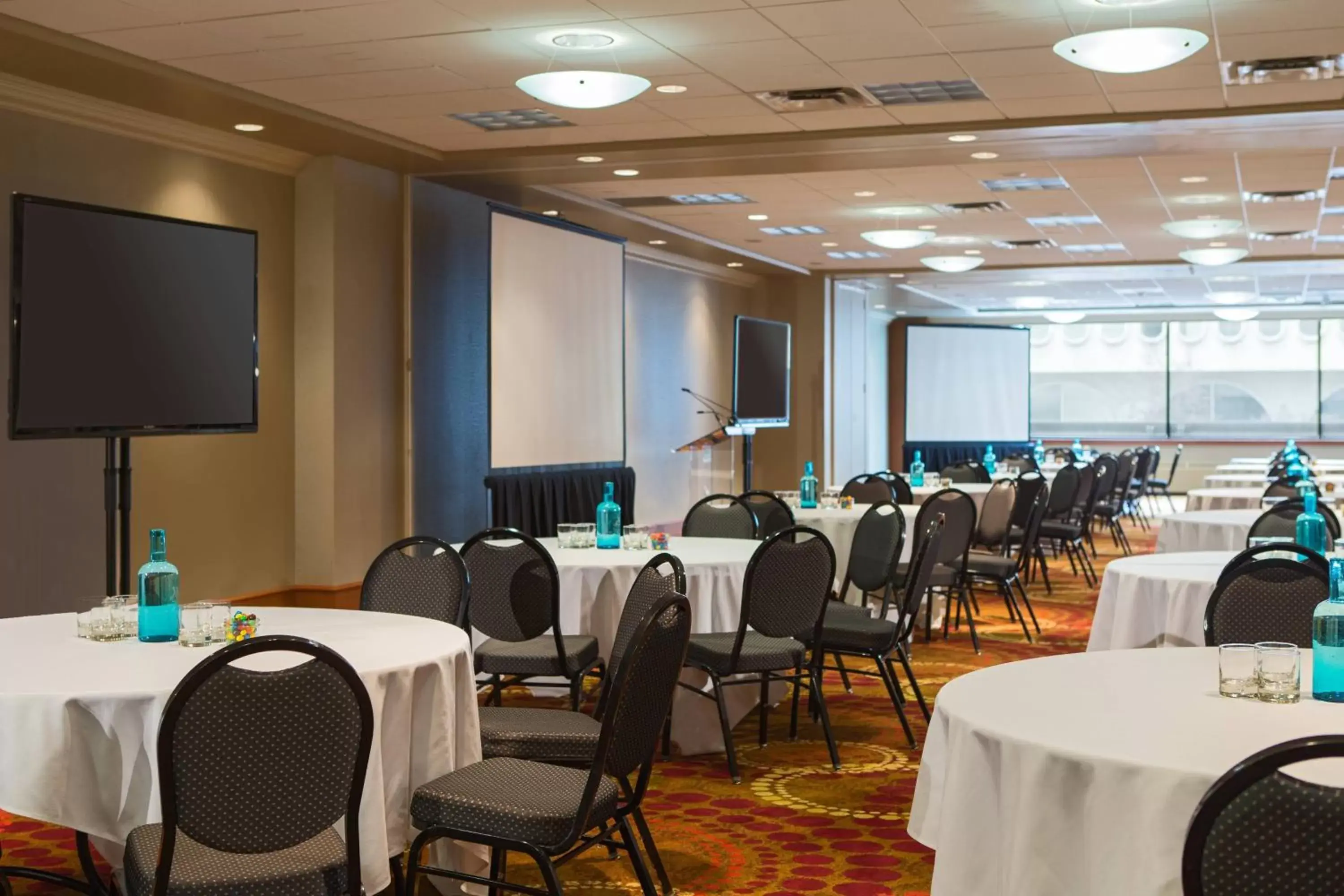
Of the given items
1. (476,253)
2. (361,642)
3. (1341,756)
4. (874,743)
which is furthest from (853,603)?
(1341,756)

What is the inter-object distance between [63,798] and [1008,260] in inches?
552

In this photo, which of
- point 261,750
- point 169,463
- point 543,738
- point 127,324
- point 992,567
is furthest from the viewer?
point 992,567

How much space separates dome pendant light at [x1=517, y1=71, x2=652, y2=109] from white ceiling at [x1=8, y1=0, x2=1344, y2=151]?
0.24 meters

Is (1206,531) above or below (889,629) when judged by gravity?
above

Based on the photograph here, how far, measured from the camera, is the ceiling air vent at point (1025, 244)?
14.0 meters

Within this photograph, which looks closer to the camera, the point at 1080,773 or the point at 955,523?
the point at 1080,773

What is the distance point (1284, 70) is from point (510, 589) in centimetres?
469

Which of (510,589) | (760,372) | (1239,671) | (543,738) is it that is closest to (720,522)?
(510,589)

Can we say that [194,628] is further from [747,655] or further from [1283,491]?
[1283,491]

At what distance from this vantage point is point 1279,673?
2.96 meters

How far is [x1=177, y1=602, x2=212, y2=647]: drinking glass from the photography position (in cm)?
370

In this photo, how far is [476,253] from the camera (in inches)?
405

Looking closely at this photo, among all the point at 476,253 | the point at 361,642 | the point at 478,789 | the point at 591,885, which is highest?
the point at 476,253

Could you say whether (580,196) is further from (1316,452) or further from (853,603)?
(1316,452)
